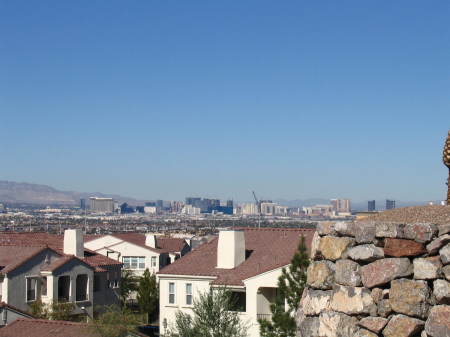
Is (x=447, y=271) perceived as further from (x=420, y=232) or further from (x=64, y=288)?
(x=64, y=288)

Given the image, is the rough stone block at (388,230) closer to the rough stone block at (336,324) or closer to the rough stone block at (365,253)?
the rough stone block at (365,253)

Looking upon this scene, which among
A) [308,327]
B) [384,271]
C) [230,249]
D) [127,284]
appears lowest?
[127,284]

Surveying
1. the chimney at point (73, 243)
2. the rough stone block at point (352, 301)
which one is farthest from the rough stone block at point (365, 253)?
the chimney at point (73, 243)

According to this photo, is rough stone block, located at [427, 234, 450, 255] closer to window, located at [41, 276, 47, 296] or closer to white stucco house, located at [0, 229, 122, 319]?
white stucco house, located at [0, 229, 122, 319]

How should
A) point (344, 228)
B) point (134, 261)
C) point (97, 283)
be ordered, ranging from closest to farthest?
point (344, 228) → point (97, 283) → point (134, 261)

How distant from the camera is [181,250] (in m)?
85.6

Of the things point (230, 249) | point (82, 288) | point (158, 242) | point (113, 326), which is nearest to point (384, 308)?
point (113, 326)

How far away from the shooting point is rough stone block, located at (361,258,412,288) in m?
7.32

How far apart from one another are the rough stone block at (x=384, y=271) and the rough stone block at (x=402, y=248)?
57mm

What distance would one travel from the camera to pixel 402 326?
7.22 m

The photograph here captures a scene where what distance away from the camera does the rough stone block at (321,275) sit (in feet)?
26.3

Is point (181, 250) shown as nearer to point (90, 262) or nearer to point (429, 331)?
point (90, 262)

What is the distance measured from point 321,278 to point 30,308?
139 feet

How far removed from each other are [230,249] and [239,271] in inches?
56.4
